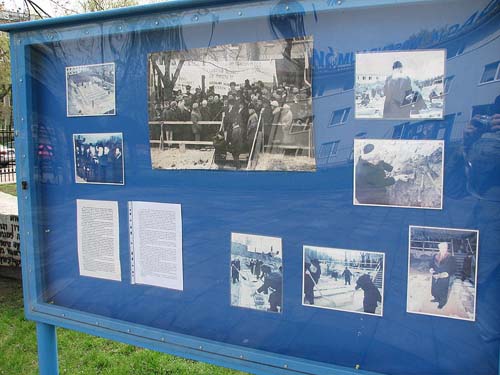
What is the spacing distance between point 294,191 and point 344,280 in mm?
353

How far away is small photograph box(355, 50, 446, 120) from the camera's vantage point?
1503mm

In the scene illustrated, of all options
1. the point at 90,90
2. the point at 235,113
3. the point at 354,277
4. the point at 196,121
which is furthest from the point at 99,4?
the point at 354,277

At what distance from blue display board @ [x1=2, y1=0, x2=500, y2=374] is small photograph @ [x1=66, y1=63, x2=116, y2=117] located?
0.11 ft

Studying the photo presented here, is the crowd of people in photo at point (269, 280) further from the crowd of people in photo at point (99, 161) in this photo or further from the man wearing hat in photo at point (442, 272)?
the crowd of people in photo at point (99, 161)

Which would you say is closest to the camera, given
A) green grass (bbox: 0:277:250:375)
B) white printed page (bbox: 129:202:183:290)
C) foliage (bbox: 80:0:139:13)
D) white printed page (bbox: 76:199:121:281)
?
white printed page (bbox: 129:202:183:290)

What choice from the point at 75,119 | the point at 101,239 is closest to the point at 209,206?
the point at 101,239

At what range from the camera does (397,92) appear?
155 cm

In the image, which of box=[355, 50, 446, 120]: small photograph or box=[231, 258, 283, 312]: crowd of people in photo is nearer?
box=[355, 50, 446, 120]: small photograph

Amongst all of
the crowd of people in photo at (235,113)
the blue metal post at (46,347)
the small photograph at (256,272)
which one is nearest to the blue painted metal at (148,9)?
the crowd of people in photo at (235,113)

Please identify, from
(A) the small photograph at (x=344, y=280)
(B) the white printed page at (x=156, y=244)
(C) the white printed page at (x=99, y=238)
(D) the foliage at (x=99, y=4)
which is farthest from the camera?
(D) the foliage at (x=99, y=4)

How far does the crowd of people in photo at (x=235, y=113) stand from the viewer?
1.70 m

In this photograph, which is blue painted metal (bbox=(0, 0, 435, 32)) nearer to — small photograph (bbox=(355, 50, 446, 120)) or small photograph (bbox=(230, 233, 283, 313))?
small photograph (bbox=(355, 50, 446, 120))

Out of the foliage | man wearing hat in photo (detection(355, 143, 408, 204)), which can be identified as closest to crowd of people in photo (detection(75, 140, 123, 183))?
man wearing hat in photo (detection(355, 143, 408, 204))

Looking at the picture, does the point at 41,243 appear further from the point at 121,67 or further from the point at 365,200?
the point at 365,200
